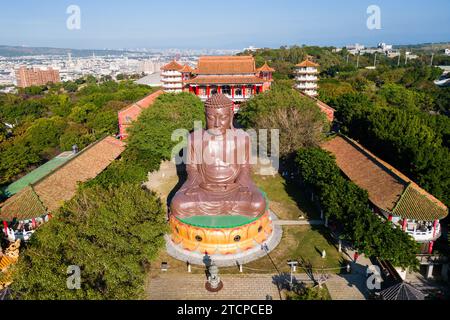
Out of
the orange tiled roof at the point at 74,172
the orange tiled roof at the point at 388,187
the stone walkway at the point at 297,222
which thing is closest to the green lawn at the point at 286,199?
the stone walkway at the point at 297,222

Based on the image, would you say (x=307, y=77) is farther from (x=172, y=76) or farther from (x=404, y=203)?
(x=404, y=203)

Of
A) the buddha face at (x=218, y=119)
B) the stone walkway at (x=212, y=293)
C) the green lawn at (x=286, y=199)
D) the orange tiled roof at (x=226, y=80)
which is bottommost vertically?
the stone walkway at (x=212, y=293)

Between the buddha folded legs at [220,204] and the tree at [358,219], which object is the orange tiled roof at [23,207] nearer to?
the buddha folded legs at [220,204]

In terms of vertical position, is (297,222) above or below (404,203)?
below

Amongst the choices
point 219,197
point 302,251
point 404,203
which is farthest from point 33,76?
point 404,203

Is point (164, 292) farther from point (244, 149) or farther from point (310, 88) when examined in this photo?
point (310, 88)

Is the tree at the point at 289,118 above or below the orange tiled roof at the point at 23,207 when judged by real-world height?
above
